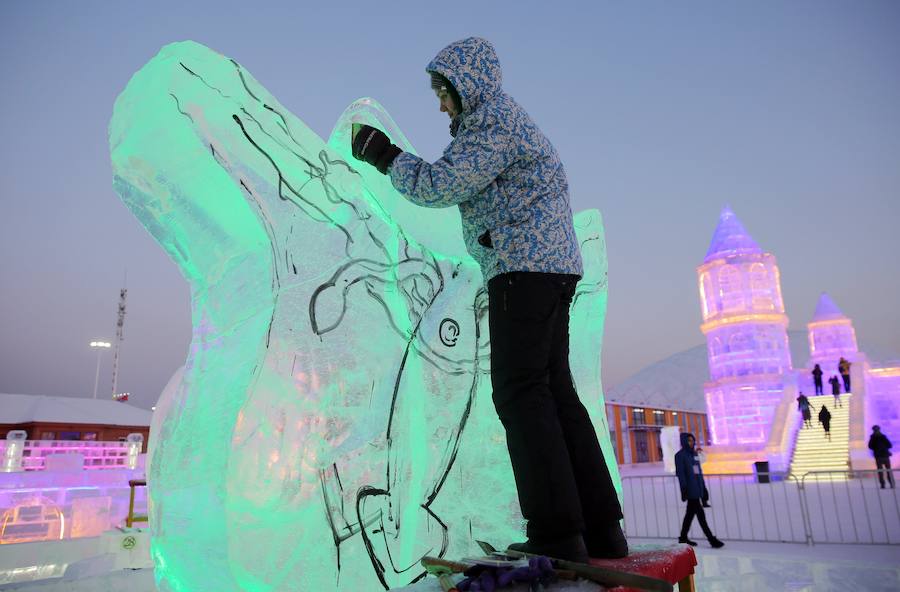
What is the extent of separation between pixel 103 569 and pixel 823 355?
86.7 feet

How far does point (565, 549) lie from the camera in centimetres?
169

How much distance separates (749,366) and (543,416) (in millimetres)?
21672

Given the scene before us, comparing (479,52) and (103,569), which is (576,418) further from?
(103,569)

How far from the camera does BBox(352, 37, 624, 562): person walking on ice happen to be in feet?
5.81

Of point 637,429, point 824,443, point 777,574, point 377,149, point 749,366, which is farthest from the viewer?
point 637,429

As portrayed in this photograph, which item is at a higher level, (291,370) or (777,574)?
(291,370)

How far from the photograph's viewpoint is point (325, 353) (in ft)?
7.89

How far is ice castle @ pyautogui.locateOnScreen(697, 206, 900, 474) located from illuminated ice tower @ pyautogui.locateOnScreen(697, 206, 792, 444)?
3cm

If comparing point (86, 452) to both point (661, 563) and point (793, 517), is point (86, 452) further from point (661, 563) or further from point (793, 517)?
point (661, 563)

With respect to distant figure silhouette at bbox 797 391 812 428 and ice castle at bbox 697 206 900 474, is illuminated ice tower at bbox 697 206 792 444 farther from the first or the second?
distant figure silhouette at bbox 797 391 812 428

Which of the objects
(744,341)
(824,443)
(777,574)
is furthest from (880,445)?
(777,574)

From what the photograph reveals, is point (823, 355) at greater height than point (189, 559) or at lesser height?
greater

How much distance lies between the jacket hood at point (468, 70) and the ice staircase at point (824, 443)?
16.0m

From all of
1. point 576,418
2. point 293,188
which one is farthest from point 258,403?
point 576,418
